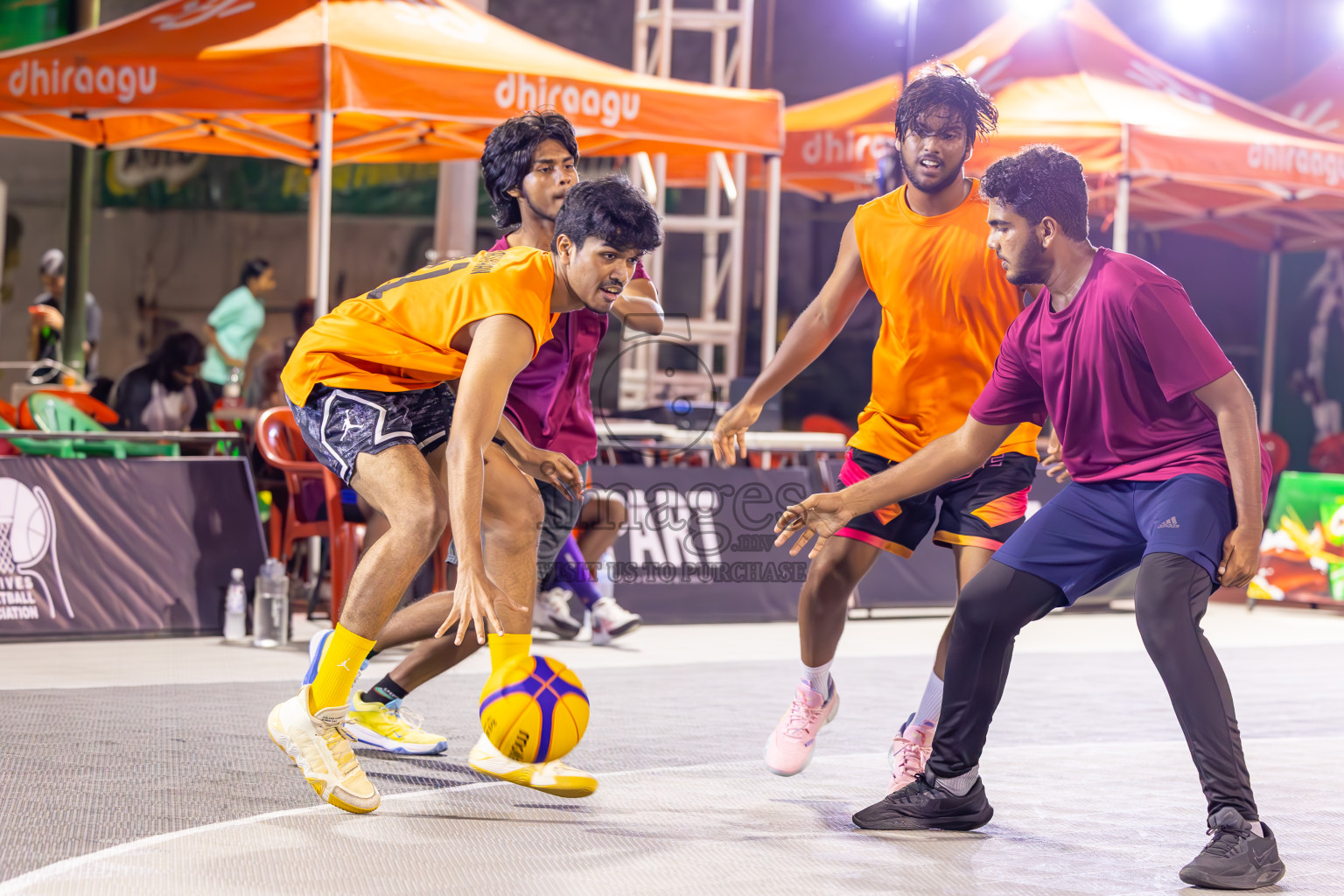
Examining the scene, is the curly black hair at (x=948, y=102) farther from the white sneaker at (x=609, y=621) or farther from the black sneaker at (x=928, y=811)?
the white sneaker at (x=609, y=621)

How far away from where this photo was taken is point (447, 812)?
4.15 meters

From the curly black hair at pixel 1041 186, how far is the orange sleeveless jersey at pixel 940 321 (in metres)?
0.68

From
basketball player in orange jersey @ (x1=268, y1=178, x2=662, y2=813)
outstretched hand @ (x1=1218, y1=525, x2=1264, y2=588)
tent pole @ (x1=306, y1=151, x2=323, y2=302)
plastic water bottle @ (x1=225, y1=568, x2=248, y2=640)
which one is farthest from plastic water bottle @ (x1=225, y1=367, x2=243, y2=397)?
outstretched hand @ (x1=1218, y1=525, x2=1264, y2=588)

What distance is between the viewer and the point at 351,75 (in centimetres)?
866

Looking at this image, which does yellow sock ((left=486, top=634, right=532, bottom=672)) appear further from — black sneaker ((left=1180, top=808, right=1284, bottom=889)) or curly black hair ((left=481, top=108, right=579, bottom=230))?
black sneaker ((left=1180, top=808, right=1284, bottom=889))

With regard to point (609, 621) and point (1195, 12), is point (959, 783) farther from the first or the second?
point (1195, 12)

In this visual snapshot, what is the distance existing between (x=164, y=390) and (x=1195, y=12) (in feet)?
46.3

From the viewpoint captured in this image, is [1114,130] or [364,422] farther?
[1114,130]

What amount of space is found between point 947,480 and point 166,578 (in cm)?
484

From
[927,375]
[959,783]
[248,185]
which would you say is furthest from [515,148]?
[248,185]

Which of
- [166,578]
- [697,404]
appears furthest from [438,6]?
[166,578]

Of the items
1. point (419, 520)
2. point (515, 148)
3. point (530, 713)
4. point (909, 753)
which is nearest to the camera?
point (530, 713)

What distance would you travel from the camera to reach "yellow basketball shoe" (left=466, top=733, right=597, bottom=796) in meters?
4.29

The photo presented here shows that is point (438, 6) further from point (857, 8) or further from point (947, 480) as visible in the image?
point (857, 8)
